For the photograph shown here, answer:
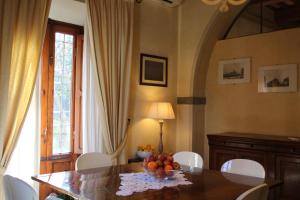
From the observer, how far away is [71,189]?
7.27 feet

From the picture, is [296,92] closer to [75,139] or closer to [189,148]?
[189,148]

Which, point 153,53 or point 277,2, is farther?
point 153,53

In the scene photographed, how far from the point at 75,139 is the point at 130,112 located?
84 cm

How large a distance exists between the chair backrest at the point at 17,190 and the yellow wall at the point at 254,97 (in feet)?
11.3

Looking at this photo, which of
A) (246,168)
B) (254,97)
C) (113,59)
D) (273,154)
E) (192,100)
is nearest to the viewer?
(246,168)

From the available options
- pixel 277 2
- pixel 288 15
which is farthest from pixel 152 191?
pixel 277 2

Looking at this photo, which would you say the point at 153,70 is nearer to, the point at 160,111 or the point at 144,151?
the point at 160,111

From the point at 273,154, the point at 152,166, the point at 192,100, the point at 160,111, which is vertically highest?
the point at 192,100

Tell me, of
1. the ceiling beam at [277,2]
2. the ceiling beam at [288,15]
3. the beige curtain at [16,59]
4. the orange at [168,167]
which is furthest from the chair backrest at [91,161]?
the ceiling beam at [277,2]

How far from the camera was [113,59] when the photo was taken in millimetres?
4137

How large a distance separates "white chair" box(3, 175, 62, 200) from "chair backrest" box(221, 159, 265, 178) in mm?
1884

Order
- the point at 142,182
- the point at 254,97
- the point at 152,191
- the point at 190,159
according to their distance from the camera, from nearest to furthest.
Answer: the point at 152,191
the point at 142,182
the point at 190,159
the point at 254,97

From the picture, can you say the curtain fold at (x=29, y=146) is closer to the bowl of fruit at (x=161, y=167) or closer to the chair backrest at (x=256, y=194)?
the bowl of fruit at (x=161, y=167)

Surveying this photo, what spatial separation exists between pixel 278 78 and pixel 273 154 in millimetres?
1085
